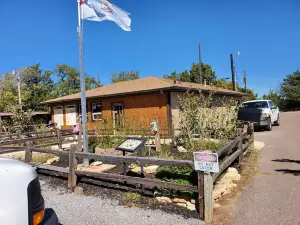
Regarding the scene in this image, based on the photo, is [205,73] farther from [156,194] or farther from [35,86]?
[156,194]

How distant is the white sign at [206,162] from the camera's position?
414 centimetres

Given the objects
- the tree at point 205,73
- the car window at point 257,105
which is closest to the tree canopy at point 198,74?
the tree at point 205,73

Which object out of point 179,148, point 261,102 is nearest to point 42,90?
point 261,102

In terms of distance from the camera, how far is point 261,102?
679 inches

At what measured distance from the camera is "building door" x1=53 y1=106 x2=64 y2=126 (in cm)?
2247

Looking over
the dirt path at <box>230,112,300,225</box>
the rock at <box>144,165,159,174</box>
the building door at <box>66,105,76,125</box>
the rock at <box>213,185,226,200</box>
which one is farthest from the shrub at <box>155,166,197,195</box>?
the building door at <box>66,105,76,125</box>

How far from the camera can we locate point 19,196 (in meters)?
2.08

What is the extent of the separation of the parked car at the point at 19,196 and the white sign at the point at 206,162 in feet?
8.68

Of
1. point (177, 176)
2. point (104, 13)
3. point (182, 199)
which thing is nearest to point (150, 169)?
point (177, 176)

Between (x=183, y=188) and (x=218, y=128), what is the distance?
499cm

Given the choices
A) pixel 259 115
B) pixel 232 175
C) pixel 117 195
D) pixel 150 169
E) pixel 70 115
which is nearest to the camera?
pixel 117 195

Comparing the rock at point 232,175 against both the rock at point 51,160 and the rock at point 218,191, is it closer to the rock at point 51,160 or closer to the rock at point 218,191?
the rock at point 218,191

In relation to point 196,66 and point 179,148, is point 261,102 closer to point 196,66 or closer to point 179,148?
point 179,148

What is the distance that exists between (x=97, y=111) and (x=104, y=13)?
1128 cm
